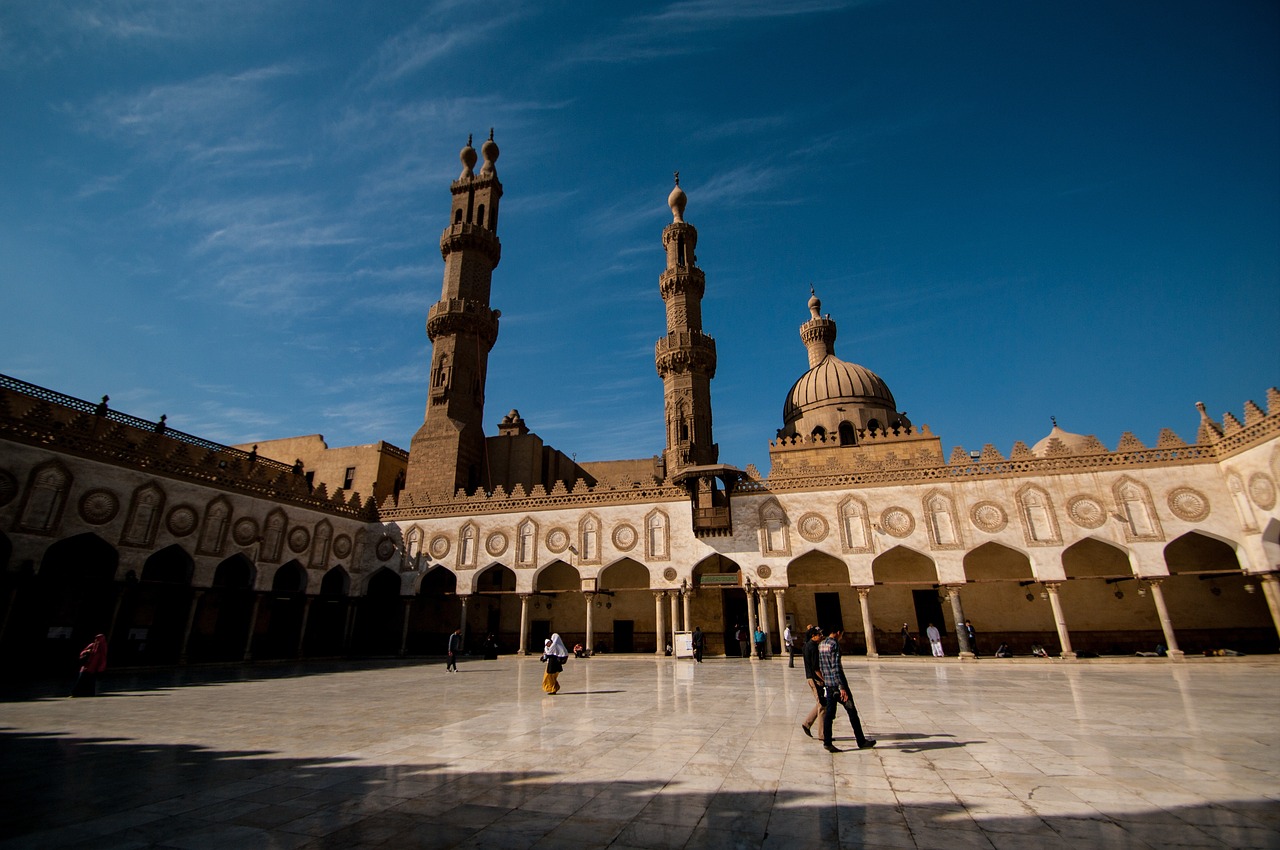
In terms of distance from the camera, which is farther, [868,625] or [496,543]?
[496,543]

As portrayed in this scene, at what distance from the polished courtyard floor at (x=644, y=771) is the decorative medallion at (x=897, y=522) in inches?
400

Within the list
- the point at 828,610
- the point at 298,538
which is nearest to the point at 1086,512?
the point at 828,610

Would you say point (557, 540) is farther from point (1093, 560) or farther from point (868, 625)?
point (1093, 560)

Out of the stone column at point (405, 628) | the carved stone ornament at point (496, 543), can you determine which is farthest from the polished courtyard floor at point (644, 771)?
the stone column at point (405, 628)

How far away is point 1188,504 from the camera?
768 inches

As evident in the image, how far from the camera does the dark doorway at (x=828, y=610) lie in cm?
2488

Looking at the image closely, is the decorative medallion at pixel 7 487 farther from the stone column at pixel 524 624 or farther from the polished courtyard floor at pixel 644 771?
the stone column at pixel 524 624

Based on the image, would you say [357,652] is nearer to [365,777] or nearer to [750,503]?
[750,503]

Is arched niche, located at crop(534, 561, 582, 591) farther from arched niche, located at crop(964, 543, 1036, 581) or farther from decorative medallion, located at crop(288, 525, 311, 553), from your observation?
arched niche, located at crop(964, 543, 1036, 581)

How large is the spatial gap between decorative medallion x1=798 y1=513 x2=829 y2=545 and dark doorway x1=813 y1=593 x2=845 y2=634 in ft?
13.6

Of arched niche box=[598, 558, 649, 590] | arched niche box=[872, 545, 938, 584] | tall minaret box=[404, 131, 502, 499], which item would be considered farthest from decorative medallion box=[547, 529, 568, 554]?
arched niche box=[872, 545, 938, 584]

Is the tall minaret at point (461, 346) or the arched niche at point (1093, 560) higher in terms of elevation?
the tall minaret at point (461, 346)

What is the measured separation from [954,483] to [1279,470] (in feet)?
27.8

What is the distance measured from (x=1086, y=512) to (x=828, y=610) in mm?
10122
